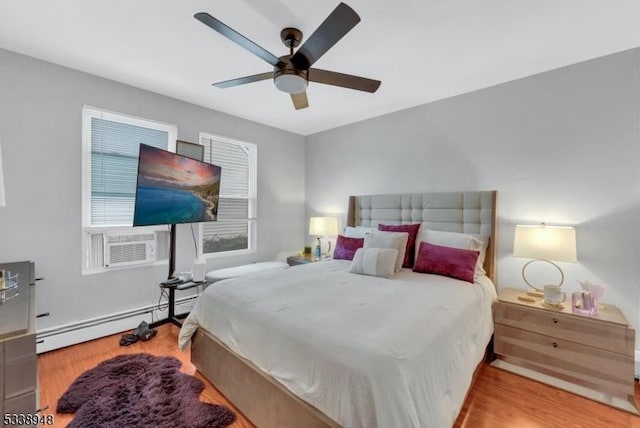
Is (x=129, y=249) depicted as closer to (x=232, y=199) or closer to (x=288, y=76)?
(x=232, y=199)

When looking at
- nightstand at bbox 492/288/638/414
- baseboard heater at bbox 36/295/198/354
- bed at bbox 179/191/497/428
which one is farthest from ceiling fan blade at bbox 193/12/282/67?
baseboard heater at bbox 36/295/198/354

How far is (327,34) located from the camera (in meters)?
1.45

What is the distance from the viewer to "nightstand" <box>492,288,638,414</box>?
6.06 ft

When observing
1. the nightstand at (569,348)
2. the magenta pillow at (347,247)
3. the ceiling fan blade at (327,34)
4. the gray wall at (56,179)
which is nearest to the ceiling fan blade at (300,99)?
the ceiling fan blade at (327,34)

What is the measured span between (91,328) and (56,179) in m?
1.47

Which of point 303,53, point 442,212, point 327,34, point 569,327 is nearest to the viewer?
point 327,34

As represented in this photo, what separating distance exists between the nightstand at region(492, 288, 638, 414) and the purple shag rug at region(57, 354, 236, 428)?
2232mm

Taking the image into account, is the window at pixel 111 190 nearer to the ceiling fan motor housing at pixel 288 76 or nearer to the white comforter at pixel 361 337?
the white comforter at pixel 361 337

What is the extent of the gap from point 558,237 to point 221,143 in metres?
3.83

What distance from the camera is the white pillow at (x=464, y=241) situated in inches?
101

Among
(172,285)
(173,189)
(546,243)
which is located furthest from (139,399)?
(546,243)

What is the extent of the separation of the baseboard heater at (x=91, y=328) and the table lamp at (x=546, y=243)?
12.5 feet

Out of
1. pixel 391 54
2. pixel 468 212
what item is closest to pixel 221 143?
pixel 391 54

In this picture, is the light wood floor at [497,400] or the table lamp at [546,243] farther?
the table lamp at [546,243]
